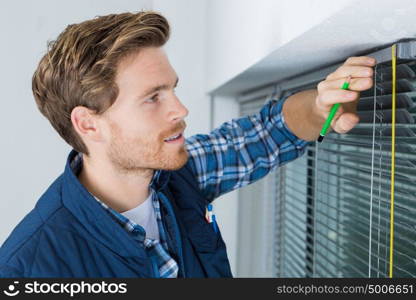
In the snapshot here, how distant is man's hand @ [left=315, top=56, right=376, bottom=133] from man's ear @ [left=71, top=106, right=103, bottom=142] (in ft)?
2.02

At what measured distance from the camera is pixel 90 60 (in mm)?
1268

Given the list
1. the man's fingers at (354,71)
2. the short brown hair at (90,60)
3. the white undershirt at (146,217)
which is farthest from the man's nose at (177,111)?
the man's fingers at (354,71)

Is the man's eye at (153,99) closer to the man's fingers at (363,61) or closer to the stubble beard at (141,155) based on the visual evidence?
the stubble beard at (141,155)

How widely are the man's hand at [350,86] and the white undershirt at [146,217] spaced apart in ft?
1.87

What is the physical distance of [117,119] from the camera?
51.8 inches

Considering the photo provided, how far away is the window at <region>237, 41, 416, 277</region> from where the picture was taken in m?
0.95

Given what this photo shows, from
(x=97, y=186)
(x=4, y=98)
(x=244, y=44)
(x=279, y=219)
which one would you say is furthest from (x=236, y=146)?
(x=4, y=98)

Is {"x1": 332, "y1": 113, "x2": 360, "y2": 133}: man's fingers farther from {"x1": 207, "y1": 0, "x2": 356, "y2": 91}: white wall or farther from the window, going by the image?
{"x1": 207, "y1": 0, "x2": 356, "y2": 91}: white wall

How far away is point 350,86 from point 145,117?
0.57 m

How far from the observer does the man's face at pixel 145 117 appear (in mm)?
1274

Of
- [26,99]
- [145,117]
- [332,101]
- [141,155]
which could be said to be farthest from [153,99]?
[26,99]

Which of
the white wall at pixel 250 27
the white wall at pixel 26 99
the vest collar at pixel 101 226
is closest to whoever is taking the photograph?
the white wall at pixel 250 27

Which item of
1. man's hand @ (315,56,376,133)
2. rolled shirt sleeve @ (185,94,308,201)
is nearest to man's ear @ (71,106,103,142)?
rolled shirt sleeve @ (185,94,308,201)

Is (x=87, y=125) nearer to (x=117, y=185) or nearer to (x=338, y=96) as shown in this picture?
(x=117, y=185)
